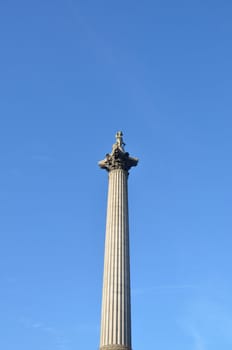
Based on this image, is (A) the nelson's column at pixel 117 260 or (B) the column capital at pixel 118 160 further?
(B) the column capital at pixel 118 160

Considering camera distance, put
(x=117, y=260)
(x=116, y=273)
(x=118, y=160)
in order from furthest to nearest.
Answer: (x=118, y=160) < (x=117, y=260) < (x=116, y=273)

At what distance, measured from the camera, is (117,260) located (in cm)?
4197

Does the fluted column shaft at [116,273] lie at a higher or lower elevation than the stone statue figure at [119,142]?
lower

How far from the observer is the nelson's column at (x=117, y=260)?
39.0m

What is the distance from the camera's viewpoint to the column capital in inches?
1875

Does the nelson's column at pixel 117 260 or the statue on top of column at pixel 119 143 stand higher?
the statue on top of column at pixel 119 143

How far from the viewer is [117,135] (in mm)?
50375

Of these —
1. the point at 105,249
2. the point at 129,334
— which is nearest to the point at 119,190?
the point at 105,249

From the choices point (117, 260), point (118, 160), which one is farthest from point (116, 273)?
point (118, 160)

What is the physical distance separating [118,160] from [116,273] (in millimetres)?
10636

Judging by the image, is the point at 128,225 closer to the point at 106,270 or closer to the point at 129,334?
the point at 106,270

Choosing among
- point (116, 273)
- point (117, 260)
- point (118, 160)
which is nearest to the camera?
point (116, 273)

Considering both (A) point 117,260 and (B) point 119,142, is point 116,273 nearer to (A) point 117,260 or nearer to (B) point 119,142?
(A) point 117,260

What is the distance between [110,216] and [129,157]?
643 cm
